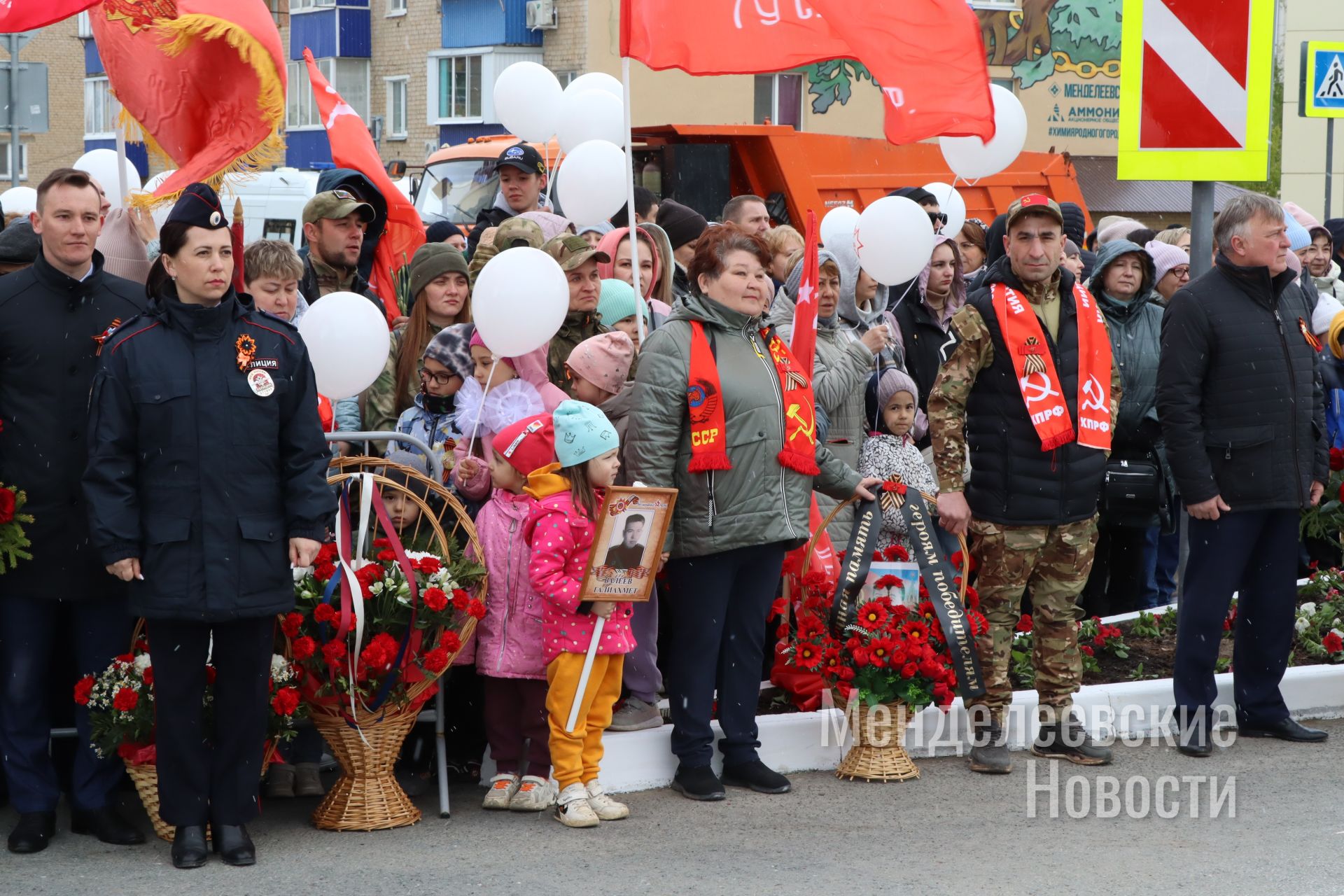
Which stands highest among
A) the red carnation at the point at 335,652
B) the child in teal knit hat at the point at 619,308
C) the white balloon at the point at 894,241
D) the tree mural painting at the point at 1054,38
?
the tree mural painting at the point at 1054,38

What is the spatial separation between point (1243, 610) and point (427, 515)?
370cm

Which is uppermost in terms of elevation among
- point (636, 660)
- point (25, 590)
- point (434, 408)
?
point (434, 408)

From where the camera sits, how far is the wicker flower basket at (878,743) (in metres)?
6.66

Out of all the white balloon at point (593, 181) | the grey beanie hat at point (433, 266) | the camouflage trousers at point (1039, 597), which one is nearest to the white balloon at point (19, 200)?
the white balloon at point (593, 181)

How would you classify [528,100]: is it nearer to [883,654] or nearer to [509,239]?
[509,239]

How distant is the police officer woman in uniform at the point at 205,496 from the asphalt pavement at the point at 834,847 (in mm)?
358

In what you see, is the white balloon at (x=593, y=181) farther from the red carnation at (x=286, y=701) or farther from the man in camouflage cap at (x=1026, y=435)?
the red carnation at (x=286, y=701)

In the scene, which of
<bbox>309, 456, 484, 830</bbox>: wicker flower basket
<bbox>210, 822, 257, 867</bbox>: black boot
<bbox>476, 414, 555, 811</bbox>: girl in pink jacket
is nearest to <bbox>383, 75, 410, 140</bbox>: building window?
<bbox>476, 414, 555, 811</bbox>: girl in pink jacket

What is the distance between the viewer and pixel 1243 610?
7.38 m

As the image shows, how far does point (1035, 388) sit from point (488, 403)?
2.20 m

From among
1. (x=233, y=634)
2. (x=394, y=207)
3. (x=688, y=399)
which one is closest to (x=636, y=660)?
(x=688, y=399)

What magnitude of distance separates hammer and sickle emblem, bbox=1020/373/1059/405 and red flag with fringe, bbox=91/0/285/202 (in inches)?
120

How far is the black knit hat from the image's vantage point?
9789 mm

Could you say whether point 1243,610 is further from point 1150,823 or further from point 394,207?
point 394,207
